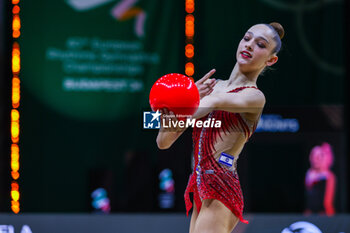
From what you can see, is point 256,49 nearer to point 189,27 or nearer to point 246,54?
point 246,54


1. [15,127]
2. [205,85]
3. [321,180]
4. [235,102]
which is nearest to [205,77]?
[205,85]

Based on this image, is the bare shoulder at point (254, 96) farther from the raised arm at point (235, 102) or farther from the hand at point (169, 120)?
the hand at point (169, 120)

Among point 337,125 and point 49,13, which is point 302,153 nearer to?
point 337,125

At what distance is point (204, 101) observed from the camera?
9.79 ft

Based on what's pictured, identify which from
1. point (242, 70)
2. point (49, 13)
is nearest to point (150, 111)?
point (242, 70)

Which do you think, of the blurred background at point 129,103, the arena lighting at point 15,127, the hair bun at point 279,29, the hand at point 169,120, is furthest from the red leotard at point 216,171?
the arena lighting at point 15,127

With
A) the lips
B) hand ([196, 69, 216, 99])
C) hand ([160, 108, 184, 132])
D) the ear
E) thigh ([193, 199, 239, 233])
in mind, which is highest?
the lips

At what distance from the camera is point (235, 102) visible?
309cm

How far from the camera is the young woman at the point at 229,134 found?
10.3 ft

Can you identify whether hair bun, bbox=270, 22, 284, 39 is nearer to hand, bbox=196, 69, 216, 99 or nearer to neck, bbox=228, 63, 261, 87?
neck, bbox=228, 63, 261, 87

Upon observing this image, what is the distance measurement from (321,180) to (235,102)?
9.22 feet

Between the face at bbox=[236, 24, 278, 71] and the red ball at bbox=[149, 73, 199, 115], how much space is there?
1.39 feet

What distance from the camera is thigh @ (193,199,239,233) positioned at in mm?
3125

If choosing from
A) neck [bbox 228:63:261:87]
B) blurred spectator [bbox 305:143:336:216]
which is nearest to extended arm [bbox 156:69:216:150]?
neck [bbox 228:63:261:87]
